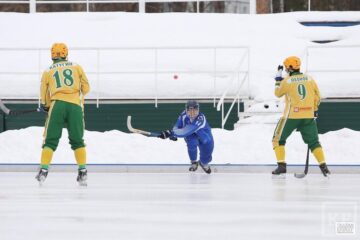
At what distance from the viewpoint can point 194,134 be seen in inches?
773

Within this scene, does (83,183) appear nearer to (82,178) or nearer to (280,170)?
(82,178)

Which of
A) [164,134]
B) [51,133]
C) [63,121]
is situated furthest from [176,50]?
[51,133]

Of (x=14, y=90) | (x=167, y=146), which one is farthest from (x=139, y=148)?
(x=14, y=90)

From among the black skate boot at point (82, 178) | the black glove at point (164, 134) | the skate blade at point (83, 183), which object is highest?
the black glove at point (164, 134)

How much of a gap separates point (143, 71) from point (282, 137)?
852cm

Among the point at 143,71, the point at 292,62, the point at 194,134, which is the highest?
the point at 292,62

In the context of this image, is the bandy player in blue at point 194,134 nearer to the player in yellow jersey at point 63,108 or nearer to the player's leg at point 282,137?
the player's leg at point 282,137

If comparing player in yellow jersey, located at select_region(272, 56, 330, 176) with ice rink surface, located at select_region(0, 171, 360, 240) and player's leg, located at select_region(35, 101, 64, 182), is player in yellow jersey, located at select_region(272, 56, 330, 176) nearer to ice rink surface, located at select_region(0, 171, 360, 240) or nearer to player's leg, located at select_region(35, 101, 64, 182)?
ice rink surface, located at select_region(0, 171, 360, 240)

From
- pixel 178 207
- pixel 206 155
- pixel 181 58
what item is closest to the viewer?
pixel 178 207

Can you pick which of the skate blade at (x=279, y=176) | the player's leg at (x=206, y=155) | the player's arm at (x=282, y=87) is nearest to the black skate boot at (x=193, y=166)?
the player's leg at (x=206, y=155)

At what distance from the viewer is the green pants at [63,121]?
1627cm

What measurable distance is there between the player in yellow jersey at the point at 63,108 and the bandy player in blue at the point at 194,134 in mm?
3103

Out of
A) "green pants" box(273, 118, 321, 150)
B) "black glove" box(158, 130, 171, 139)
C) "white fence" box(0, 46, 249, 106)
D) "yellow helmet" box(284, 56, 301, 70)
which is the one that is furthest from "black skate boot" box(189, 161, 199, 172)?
"white fence" box(0, 46, 249, 106)

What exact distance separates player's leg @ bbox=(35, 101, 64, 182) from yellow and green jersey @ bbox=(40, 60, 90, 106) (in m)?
0.15
